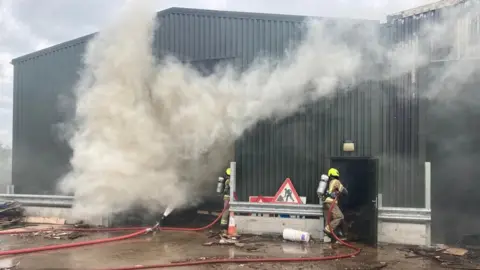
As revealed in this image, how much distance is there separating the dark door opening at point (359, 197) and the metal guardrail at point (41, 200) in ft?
24.9

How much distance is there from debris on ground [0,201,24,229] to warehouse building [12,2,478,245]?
1.11 meters

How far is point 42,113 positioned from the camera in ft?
41.4

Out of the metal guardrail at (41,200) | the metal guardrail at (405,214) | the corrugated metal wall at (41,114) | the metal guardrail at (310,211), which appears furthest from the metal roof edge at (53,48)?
the metal guardrail at (405,214)

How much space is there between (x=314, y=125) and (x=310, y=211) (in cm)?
209

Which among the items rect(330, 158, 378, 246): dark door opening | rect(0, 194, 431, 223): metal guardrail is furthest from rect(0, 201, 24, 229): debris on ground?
rect(330, 158, 378, 246): dark door opening

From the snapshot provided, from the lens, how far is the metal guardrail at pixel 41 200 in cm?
1154

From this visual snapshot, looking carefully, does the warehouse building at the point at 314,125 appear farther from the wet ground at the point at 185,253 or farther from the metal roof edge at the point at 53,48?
the wet ground at the point at 185,253

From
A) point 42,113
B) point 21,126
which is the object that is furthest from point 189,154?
point 21,126

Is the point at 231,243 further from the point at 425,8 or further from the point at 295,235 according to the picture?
the point at 425,8

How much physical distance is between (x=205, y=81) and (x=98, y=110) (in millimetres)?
3055

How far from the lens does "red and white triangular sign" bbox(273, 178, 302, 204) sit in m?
9.70

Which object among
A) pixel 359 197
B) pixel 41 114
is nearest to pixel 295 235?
pixel 359 197

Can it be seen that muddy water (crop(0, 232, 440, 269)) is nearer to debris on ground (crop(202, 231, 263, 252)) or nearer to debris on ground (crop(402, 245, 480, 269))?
debris on ground (crop(202, 231, 263, 252))

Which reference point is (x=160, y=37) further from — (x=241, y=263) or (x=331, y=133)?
(x=241, y=263)
